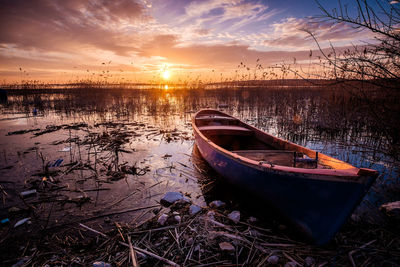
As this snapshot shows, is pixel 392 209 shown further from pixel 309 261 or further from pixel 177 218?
pixel 177 218

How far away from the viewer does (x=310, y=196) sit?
237 centimetres

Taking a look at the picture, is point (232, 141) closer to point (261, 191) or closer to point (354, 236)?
point (261, 191)

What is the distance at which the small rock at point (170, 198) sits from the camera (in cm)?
361

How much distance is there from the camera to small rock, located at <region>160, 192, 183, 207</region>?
361 centimetres

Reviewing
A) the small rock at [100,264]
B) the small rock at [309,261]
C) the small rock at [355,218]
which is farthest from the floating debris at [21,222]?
the small rock at [355,218]

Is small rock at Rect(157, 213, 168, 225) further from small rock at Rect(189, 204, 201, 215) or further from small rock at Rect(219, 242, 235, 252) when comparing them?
small rock at Rect(219, 242, 235, 252)

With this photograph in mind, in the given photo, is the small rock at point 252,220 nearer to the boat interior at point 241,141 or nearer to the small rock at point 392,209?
the boat interior at point 241,141

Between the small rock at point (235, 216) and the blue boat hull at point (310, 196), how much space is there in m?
0.46

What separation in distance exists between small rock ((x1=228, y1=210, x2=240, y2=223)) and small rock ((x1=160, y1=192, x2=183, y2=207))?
3.41 feet

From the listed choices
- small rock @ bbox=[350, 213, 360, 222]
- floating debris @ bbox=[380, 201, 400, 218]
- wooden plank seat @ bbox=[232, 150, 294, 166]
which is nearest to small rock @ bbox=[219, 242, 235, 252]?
wooden plank seat @ bbox=[232, 150, 294, 166]

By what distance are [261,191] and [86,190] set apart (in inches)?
136

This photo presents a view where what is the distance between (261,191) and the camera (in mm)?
2990

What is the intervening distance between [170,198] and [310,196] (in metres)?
2.38

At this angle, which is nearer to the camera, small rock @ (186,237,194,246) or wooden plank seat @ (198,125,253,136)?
small rock @ (186,237,194,246)
